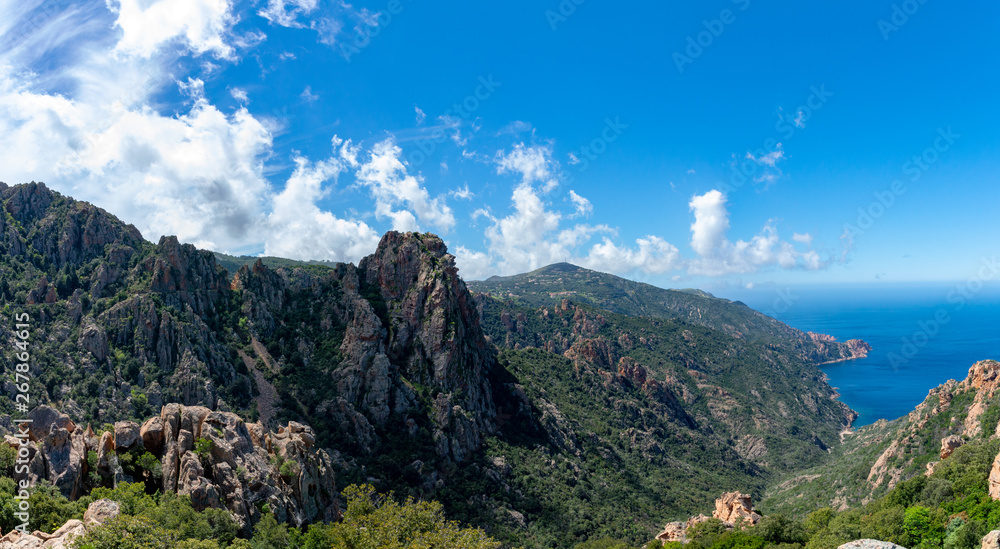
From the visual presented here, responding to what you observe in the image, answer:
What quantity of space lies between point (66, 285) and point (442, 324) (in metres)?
72.3

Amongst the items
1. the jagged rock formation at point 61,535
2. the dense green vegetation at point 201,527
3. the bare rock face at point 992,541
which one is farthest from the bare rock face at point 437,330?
the bare rock face at point 992,541

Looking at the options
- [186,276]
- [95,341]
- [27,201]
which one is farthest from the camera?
[27,201]

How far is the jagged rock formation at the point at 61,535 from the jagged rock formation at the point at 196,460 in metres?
6.79

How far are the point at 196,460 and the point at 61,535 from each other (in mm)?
10747

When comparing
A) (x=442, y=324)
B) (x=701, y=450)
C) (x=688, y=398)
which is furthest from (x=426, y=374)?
(x=688, y=398)

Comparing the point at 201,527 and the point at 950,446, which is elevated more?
the point at 950,446

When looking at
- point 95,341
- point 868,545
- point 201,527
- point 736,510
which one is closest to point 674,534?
point 736,510

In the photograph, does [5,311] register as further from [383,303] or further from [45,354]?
[383,303]

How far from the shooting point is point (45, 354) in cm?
6844

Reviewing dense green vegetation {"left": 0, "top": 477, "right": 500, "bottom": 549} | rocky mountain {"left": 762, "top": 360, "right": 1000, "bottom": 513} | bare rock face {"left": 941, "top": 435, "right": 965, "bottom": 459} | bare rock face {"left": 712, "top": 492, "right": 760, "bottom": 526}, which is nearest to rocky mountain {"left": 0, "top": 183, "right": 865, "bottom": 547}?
dense green vegetation {"left": 0, "top": 477, "right": 500, "bottom": 549}

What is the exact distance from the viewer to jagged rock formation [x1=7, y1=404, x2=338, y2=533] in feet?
106

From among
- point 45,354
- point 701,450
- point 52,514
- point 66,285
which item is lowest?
point 701,450

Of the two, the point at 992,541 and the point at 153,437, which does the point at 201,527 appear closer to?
the point at 153,437

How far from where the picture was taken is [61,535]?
2373cm
